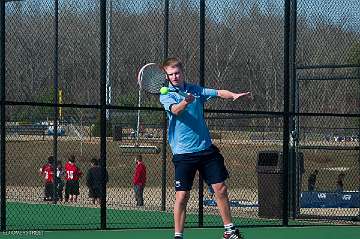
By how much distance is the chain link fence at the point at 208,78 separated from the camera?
58.3 ft

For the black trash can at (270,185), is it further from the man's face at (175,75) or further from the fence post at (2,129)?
the man's face at (175,75)

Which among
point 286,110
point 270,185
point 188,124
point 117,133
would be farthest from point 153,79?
point 117,133

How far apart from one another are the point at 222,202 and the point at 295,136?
6587 mm

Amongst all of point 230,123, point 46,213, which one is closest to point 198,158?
point 46,213

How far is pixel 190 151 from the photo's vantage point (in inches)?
444

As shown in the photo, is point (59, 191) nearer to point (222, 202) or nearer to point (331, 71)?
point (331, 71)

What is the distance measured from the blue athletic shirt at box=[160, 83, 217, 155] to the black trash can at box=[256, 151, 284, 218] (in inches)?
253

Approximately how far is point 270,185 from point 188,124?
703cm

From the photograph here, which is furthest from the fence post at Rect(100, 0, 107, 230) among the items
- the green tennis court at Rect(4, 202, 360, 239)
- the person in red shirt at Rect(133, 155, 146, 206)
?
the person in red shirt at Rect(133, 155, 146, 206)

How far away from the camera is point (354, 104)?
20.2 m

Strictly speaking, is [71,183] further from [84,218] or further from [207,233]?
[207,233]

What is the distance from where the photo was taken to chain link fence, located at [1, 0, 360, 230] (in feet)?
58.3

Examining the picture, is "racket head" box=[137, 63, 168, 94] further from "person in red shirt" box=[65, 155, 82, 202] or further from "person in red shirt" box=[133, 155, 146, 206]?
"person in red shirt" box=[65, 155, 82, 202]

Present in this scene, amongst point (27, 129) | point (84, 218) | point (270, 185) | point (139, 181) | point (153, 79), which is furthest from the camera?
point (27, 129)
